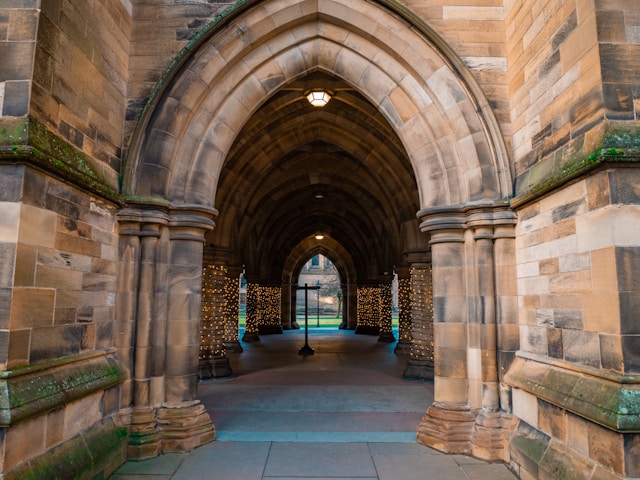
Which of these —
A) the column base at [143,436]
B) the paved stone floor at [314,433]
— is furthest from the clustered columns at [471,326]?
the column base at [143,436]

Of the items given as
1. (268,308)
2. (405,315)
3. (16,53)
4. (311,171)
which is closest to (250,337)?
(268,308)

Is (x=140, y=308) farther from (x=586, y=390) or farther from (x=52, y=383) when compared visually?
(x=586, y=390)

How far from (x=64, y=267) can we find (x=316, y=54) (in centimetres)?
361

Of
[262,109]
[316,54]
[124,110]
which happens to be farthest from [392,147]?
[124,110]

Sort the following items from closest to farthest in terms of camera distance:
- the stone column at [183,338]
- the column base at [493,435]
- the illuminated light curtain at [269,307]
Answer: the column base at [493,435] < the stone column at [183,338] < the illuminated light curtain at [269,307]

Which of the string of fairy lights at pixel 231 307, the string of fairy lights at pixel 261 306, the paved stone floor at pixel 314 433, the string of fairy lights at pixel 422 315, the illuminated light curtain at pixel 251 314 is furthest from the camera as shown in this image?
the string of fairy lights at pixel 261 306

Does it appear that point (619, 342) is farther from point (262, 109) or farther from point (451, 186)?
point (262, 109)

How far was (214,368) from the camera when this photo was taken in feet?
26.1

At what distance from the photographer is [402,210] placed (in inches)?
365

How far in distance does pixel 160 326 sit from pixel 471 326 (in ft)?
10.9

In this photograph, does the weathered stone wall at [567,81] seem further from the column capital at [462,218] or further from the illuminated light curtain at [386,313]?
the illuminated light curtain at [386,313]

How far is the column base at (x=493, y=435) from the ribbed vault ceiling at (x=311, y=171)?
5211mm

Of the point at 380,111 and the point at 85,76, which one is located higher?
the point at 380,111

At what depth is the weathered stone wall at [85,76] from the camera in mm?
3301
